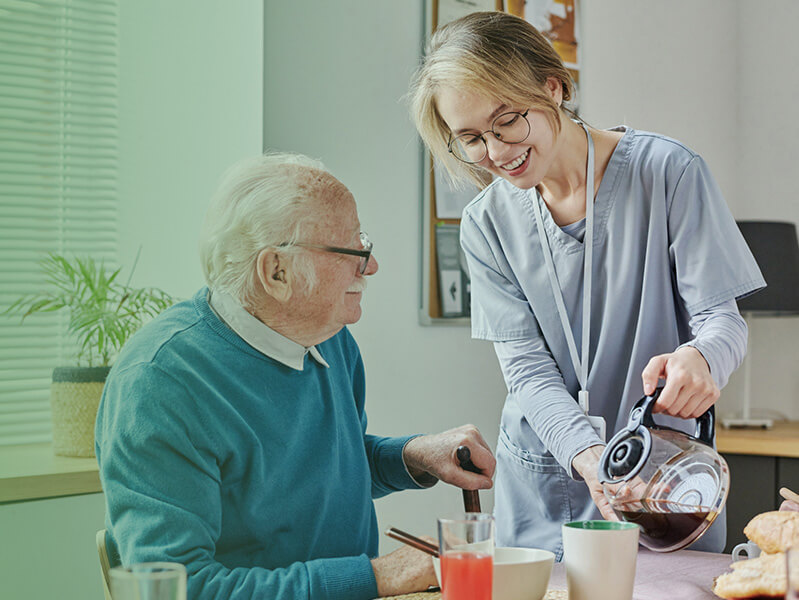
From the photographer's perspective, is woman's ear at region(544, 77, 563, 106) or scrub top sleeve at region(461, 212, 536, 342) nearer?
woman's ear at region(544, 77, 563, 106)

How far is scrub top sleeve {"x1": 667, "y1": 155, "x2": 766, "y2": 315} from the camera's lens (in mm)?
1509

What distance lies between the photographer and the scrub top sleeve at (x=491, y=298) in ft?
5.54

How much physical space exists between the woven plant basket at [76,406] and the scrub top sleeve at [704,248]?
4.45 feet

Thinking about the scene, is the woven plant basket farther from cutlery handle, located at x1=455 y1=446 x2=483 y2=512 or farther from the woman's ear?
the woman's ear

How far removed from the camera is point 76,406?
80.7 inches

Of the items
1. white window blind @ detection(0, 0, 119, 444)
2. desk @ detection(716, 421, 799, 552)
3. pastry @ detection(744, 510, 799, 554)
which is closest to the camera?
pastry @ detection(744, 510, 799, 554)

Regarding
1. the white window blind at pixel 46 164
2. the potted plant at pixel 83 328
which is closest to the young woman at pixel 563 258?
the potted plant at pixel 83 328

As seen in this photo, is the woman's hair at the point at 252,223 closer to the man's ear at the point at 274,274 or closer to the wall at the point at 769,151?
the man's ear at the point at 274,274

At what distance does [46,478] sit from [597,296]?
4.21 feet

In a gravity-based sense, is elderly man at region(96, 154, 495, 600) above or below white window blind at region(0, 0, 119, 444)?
below

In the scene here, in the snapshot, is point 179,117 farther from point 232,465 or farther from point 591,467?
point 591,467

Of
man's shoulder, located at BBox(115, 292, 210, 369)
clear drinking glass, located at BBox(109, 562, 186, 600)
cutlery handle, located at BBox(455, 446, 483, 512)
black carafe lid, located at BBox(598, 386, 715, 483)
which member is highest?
man's shoulder, located at BBox(115, 292, 210, 369)

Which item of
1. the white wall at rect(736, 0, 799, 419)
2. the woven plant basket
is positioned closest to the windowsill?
the woven plant basket

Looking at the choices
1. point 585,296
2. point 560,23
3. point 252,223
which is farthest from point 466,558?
point 560,23
